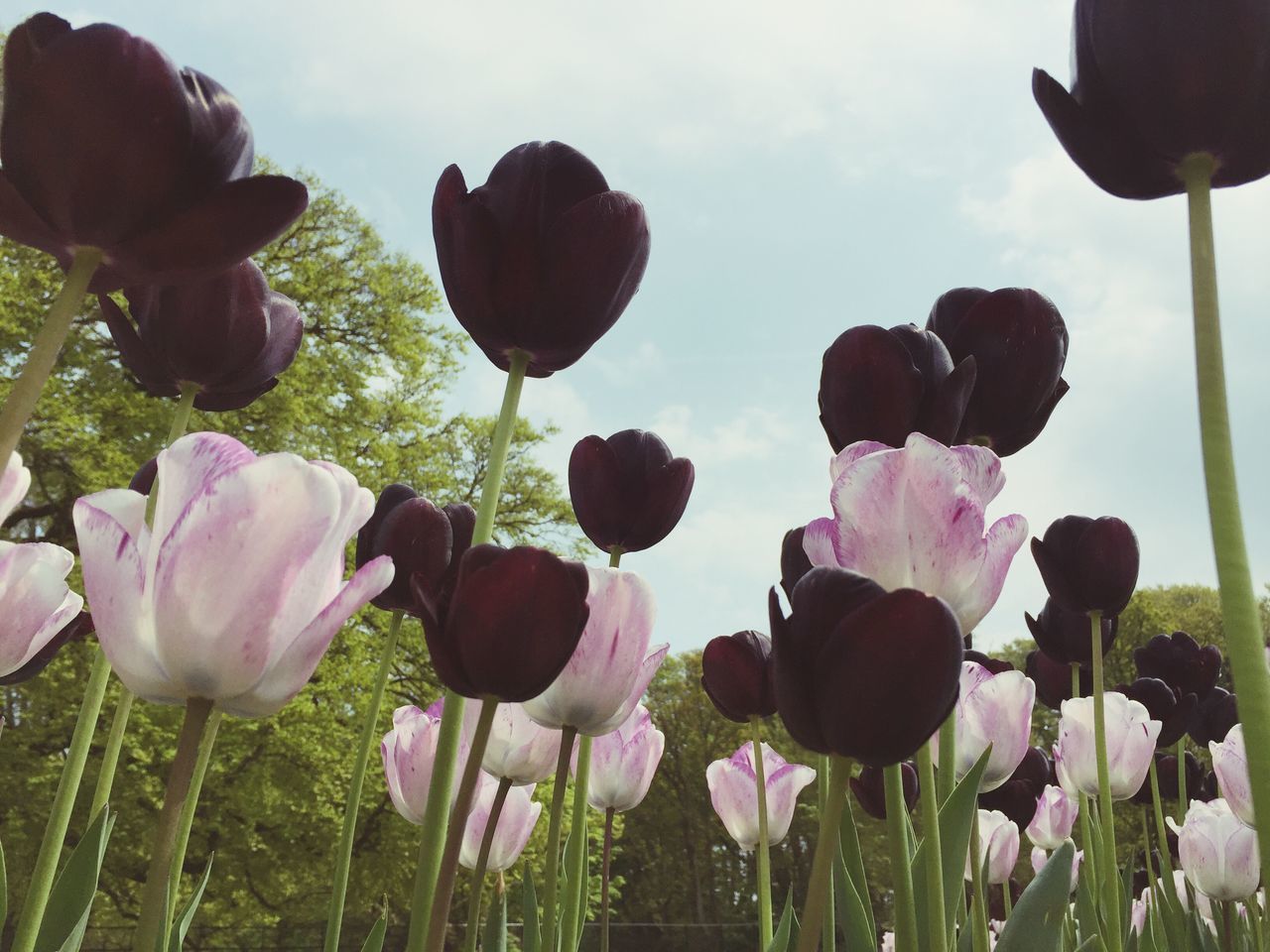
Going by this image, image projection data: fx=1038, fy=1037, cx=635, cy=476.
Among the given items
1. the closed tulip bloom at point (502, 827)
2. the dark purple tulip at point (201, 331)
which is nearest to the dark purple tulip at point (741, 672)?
the closed tulip bloom at point (502, 827)

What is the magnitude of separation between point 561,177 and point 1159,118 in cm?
47

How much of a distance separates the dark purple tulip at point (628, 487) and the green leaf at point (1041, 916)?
0.64 meters

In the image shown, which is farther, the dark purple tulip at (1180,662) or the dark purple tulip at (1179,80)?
the dark purple tulip at (1180,662)

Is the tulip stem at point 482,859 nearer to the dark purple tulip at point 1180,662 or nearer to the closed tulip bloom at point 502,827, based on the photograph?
the closed tulip bloom at point 502,827

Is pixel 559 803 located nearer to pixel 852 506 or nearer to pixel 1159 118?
pixel 852 506

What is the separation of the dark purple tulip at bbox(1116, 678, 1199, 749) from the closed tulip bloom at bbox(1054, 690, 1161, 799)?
0.50m

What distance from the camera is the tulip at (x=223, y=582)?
0.66 m

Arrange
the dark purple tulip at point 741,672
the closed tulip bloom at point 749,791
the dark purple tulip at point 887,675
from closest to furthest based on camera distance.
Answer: the dark purple tulip at point 887,675 < the dark purple tulip at point 741,672 < the closed tulip bloom at point 749,791

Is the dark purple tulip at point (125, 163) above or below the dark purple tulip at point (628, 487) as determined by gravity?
below

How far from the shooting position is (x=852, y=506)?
89cm

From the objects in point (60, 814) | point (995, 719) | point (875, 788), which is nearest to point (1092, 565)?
point (995, 719)

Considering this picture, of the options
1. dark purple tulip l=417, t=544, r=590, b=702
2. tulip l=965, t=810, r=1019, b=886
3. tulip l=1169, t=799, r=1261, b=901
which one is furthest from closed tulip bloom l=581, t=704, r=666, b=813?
tulip l=1169, t=799, r=1261, b=901

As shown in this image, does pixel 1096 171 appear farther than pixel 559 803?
No

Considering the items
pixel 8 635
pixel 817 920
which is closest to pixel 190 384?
pixel 8 635
